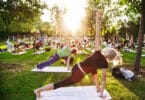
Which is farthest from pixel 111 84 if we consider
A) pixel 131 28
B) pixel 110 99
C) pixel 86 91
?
pixel 131 28

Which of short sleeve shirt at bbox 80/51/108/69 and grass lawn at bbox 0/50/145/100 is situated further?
grass lawn at bbox 0/50/145/100

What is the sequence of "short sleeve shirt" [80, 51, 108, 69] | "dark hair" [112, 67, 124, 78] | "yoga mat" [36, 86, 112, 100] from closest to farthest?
"short sleeve shirt" [80, 51, 108, 69] < "yoga mat" [36, 86, 112, 100] < "dark hair" [112, 67, 124, 78]

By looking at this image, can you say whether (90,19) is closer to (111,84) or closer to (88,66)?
(111,84)

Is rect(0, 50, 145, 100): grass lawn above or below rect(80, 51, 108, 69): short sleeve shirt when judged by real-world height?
below

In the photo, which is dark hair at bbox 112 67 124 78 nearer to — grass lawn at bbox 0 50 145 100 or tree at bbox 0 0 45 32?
grass lawn at bbox 0 50 145 100

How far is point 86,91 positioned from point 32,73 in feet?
15.4

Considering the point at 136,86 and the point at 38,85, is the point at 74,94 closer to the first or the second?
the point at 38,85

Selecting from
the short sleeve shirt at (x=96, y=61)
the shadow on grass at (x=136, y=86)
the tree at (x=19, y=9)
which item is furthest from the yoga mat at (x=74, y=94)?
the tree at (x=19, y=9)

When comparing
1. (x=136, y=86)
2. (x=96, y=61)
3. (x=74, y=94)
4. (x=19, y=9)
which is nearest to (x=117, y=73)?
(x=136, y=86)

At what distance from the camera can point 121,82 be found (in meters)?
11.8

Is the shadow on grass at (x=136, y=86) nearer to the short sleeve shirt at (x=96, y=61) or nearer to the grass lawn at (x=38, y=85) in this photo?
the grass lawn at (x=38, y=85)

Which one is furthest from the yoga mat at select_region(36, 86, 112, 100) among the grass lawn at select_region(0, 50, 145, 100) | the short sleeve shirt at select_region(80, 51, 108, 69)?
the short sleeve shirt at select_region(80, 51, 108, 69)

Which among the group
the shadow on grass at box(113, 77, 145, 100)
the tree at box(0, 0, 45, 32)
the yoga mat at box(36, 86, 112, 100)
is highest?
the tree at box(0, 0, 45, 32)

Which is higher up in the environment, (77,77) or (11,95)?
(77,77)
